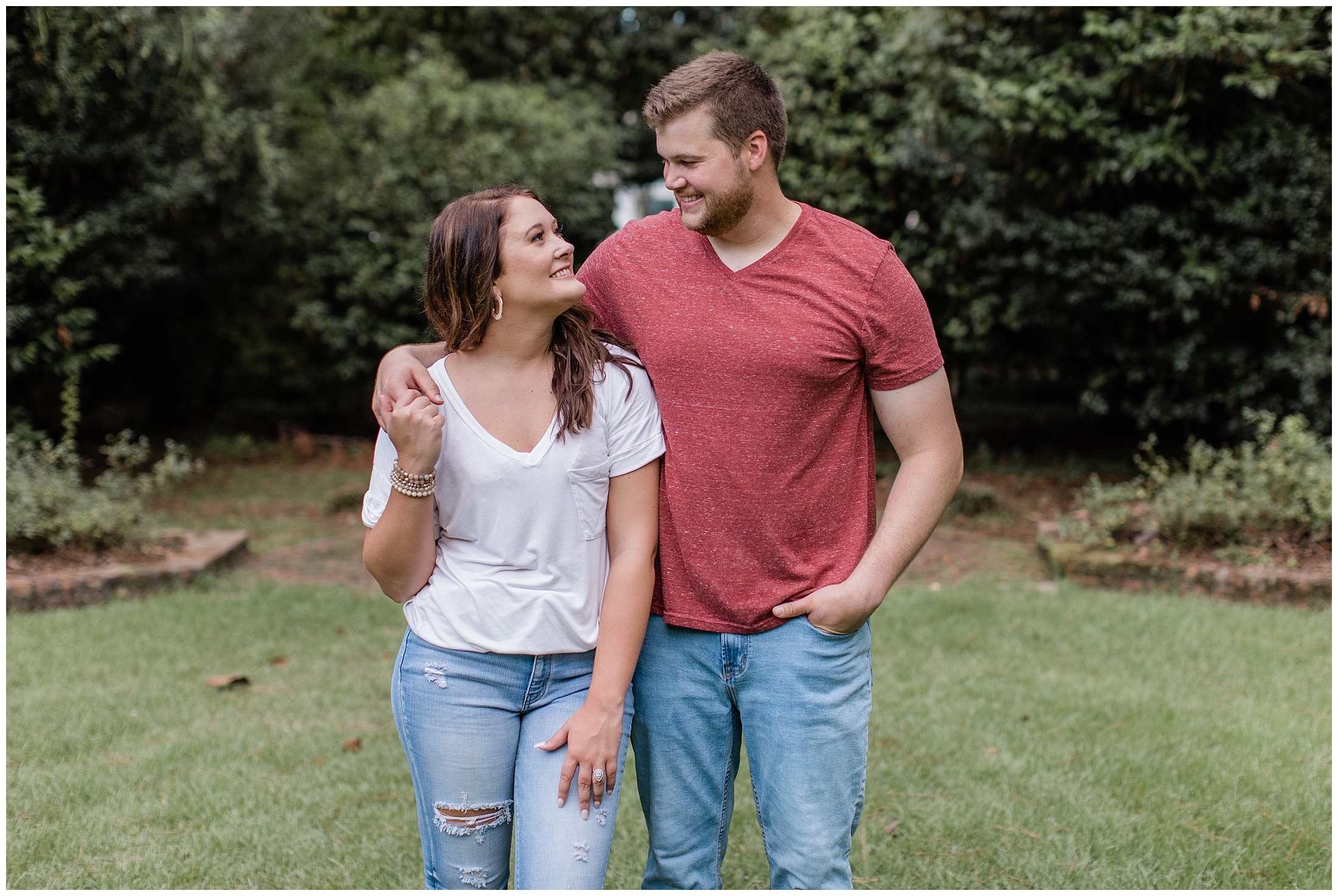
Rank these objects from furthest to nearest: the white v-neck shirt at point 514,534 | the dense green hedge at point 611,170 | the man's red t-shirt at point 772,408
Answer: the dense green hedge at point 611,170
the man's red t-shirt at point 772,408
the white v-neck shirt at point 514,534

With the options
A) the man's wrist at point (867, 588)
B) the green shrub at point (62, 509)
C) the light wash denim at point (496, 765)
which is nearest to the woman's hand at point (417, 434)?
the light wash denim at point (496, 765)

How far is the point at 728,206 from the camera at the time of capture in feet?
6.98

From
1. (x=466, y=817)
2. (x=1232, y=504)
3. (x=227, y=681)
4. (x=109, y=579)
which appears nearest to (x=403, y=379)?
(x=466, y=817)

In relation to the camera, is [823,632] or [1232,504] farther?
[1232,504]

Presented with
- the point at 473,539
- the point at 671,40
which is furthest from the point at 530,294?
the point at 671,40

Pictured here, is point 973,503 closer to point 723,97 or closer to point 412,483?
point 723,97

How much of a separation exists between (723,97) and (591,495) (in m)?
0.86

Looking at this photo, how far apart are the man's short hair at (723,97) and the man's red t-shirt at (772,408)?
0.25 meters

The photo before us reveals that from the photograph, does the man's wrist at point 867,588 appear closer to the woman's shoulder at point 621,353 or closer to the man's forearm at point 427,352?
the woman's shoulder at point 621,353

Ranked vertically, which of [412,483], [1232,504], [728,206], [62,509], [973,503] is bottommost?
[973,503]

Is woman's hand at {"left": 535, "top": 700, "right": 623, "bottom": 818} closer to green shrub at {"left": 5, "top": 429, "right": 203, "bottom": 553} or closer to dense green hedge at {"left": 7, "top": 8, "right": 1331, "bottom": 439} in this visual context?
green shrub at {"left": 5, "top": 429, "right": 203, "bottom": 553}

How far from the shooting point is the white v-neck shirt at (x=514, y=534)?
201 cm

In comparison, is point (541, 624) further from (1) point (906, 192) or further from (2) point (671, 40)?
(2) point (671, 40)

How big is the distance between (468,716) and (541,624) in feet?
0.75
